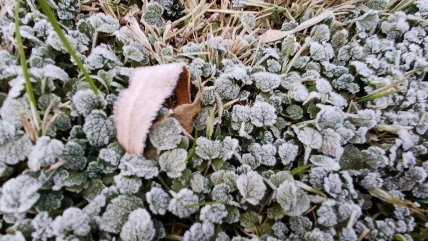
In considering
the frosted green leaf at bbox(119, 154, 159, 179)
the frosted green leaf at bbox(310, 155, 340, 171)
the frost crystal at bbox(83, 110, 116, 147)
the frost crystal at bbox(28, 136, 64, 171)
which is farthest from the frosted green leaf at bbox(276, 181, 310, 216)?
the frost crystal at bbox(28, 136, 64, 171)

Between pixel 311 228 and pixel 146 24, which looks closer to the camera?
pixel 311 228

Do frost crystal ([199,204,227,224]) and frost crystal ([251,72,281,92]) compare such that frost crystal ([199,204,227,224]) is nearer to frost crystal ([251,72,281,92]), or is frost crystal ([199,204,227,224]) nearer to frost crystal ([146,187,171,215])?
frost crystal ([146,187,171,215])

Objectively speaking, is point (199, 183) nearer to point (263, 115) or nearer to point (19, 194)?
point (263, 115)


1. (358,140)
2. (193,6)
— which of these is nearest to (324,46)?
(358,140)

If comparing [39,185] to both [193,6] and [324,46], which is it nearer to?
[193,6]

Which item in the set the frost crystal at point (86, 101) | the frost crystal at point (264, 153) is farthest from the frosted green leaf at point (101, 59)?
the frost crystal at point (264, 153)

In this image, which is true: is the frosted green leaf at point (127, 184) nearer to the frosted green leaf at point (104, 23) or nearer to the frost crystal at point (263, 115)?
the frost crystal at point (263, 115)

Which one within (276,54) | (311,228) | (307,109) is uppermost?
(276,54)

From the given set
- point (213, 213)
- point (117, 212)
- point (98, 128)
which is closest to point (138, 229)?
point (117, 212)
